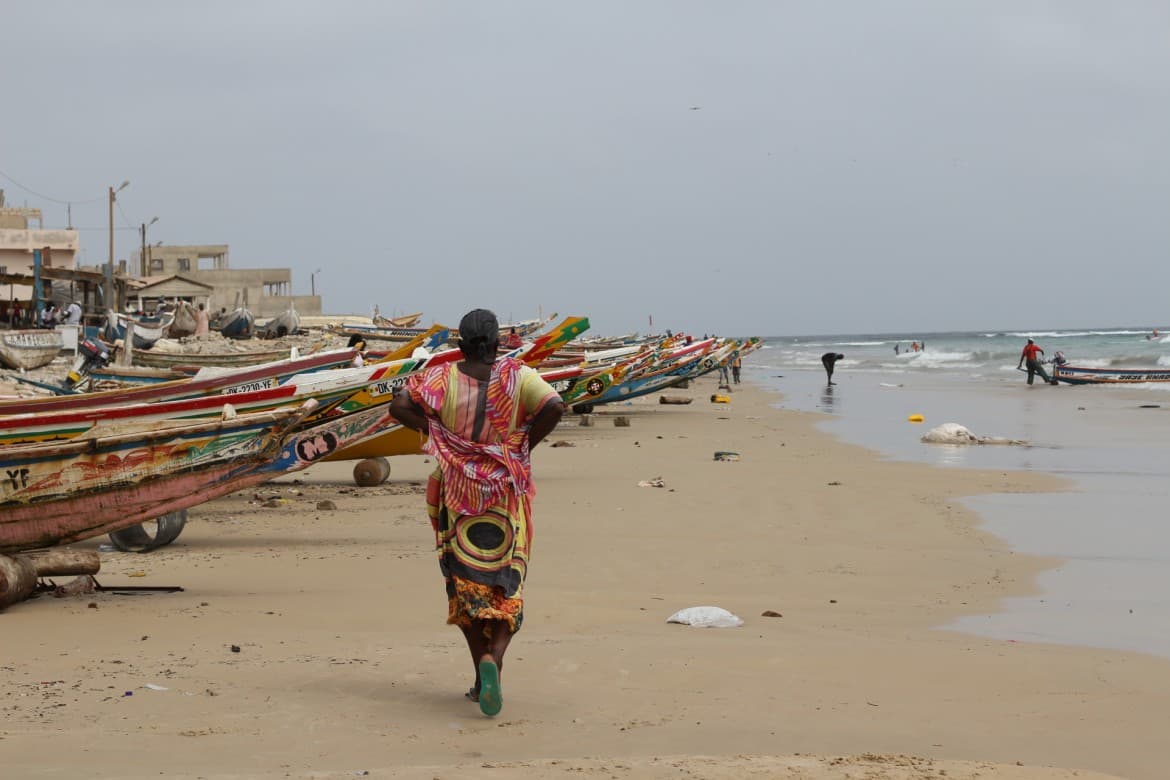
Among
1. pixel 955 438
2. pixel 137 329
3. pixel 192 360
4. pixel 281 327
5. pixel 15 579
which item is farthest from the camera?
pixel 281 327

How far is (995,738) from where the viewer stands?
Result: 4.40 m

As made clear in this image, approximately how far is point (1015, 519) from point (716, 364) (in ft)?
75.8

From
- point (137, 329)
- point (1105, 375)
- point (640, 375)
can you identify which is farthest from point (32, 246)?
point (1105, 375)

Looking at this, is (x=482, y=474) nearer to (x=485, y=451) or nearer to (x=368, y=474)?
(x=485, y=451)

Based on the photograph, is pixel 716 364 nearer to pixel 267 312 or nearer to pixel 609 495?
pixel 609 495

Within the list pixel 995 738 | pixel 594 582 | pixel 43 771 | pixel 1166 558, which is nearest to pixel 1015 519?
pixel 1166 558

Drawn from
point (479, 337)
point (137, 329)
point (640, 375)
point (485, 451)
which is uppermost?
point (479, 337)

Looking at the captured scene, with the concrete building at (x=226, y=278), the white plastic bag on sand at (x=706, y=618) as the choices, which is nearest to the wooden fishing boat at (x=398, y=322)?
the concrete building at (x=226, y=278)

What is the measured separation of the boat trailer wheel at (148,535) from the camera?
28.1 feet

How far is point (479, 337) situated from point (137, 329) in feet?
102

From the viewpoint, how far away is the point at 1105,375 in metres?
37.7

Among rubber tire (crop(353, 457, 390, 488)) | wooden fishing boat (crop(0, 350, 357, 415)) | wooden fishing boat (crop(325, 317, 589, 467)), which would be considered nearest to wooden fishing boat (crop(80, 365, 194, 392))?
wooden fishing boat (crop(0, 350, 357, 415))

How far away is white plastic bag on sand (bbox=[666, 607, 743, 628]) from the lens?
6375 millimetres

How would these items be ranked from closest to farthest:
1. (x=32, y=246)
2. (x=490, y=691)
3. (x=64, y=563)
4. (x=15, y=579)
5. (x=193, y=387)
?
1. (x=490, y=691)
2. (x=15, y=579)
3. (x=64, y=563)
4. (x=193, y=387)
5. (x=32, y=246)
